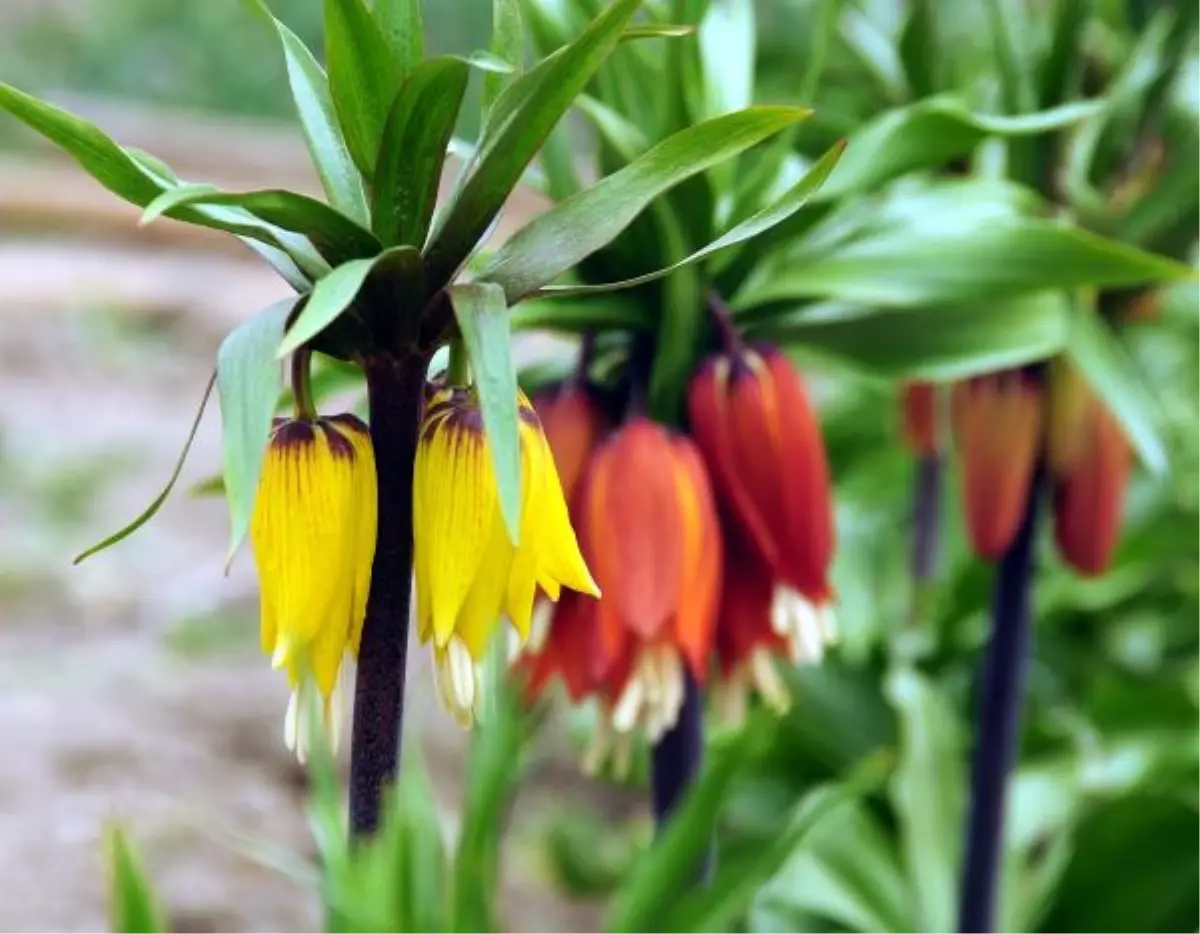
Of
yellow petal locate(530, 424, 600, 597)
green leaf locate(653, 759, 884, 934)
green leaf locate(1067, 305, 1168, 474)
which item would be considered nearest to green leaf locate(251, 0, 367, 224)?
yellow petal locate(530, 424, 600, 597)

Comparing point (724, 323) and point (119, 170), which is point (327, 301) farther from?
point (724, 323)

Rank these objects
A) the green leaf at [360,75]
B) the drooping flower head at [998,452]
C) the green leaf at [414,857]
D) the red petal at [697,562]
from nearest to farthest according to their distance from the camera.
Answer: the green leaf at [360,75]
the green leaf at [414,857]
the red petal at [697,562]
the drooping flower head at [998,452]

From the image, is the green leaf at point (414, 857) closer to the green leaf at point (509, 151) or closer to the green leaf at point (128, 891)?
the green leaf at point (128, 891)

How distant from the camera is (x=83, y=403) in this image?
3082mm

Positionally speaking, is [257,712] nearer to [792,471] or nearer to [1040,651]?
[1040,651]

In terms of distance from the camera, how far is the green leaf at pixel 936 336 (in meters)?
0.91

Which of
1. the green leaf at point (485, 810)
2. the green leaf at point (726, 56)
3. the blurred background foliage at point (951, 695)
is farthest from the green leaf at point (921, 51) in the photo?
the green leaf at point (485, 810)

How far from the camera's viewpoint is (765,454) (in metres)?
0.79

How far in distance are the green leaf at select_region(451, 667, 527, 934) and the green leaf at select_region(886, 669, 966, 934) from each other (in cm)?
54

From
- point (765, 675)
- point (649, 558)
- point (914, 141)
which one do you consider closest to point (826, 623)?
point (765, 675)

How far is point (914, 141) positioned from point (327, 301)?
48 cm

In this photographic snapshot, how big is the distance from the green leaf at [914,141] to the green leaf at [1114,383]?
0.18 metres

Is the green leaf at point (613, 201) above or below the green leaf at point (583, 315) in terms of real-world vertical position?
above

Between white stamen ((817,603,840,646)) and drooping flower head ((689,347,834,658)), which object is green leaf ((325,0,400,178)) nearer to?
drooping flower head ((689,347,834,658))
